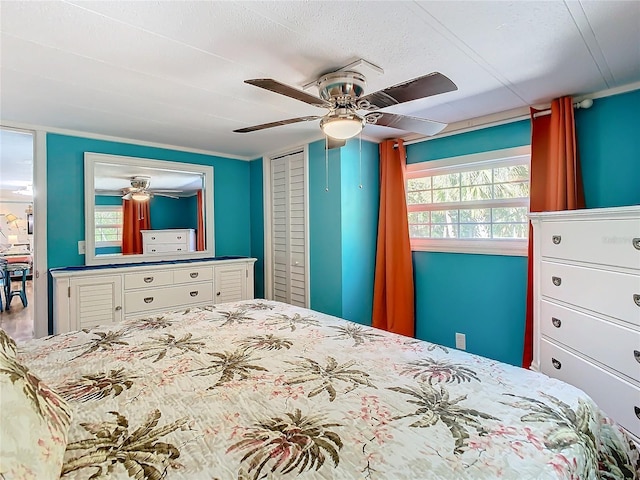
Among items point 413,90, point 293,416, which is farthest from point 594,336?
point 293,416

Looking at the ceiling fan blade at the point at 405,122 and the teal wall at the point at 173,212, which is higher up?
the ceiling fan blade at the point at 405,122

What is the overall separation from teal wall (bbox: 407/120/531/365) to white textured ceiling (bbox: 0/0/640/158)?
14.8 inches

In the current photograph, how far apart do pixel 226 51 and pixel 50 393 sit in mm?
1596

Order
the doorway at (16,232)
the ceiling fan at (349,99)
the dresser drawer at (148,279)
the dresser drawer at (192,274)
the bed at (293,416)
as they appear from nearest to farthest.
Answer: the bed at (293,416) < the ceiling fan at (349,99) < the dresser drawer at (148,279) < the dresser drawer at (192,274) < the doorway at (16,232)

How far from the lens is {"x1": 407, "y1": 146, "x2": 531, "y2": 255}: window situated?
9.02 feet

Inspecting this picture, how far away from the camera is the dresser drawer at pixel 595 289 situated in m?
1.54

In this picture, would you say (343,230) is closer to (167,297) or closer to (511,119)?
(511,119)

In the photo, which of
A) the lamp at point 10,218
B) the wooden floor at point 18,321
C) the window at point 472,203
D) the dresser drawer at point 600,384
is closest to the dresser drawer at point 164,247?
the wooden floor at point 18,321

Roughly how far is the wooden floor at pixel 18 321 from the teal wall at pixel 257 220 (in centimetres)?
273

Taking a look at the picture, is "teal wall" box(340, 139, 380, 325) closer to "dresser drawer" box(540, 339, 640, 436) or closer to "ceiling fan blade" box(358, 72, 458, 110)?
"ceiling fan blade" box(358, 72, 458, 110)

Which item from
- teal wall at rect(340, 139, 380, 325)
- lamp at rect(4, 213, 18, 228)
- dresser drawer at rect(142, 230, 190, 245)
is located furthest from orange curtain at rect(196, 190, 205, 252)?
lamp at rect(4, 213, 18, 228)

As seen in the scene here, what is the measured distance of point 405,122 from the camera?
6.90 ft

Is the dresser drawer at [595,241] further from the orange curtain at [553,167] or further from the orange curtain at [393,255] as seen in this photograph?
the orange curtain at [393,255]

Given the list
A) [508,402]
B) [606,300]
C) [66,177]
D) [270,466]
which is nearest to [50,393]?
[270,466]
